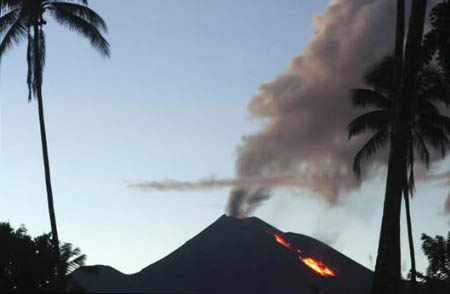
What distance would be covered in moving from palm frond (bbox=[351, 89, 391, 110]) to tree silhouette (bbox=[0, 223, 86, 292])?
65.0 feet

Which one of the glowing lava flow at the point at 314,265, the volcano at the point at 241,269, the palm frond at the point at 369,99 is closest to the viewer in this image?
the palm frond at the point at 369,99

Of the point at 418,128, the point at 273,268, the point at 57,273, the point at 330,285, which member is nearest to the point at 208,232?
the point at 273,268

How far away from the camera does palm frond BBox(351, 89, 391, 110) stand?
1637 inches

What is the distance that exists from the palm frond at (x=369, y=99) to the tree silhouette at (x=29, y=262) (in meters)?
19.8

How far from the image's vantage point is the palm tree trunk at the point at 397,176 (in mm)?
20875

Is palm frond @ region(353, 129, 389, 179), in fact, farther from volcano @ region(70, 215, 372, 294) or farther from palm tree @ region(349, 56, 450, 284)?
volcano @ region(70, 215, 372, 294)

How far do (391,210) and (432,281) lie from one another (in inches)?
162

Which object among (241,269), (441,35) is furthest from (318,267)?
(441,35)

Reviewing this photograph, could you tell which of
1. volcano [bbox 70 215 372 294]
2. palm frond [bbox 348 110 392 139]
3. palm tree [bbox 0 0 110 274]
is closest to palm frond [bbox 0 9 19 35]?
palm tree [bbox 0 0 110 274]

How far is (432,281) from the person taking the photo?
24078mm

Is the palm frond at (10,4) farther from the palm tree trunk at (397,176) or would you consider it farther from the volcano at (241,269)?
the volcano at (241,269)

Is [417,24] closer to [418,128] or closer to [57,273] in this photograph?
[57,273]

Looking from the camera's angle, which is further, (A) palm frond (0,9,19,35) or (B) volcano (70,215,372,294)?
(B) volcano (70,215,372,294)

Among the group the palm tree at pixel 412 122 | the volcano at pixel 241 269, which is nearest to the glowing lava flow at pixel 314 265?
the volcano at pixel 241 269
